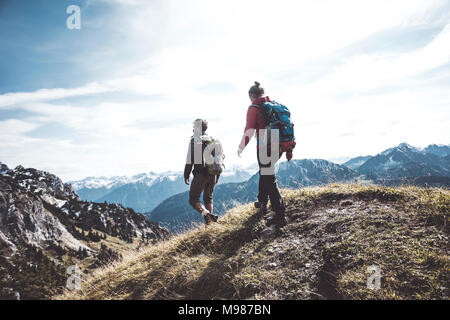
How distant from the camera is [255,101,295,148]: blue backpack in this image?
664cm

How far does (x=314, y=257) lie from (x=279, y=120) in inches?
142

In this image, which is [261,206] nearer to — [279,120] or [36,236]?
[279,120]

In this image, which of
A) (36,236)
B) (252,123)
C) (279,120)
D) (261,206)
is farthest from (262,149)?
(36,236)

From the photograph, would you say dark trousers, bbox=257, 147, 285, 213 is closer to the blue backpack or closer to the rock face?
the blue backpack

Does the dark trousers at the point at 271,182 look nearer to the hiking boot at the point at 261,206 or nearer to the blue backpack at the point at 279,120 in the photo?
the blue backpack at the point at 279,120

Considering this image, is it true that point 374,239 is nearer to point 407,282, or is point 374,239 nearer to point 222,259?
point 407,282

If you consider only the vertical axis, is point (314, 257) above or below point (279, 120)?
below

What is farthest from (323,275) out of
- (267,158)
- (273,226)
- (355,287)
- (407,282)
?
(267,158)

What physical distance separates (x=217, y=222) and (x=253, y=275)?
3.34 meters

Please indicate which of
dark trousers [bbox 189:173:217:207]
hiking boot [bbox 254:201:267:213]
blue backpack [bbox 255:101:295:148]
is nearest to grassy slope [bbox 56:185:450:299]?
hiking boot [bbox 254:201:267:213]

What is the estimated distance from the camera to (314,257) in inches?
207

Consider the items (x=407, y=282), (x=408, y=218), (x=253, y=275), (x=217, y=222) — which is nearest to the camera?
(x=407, y=282)
